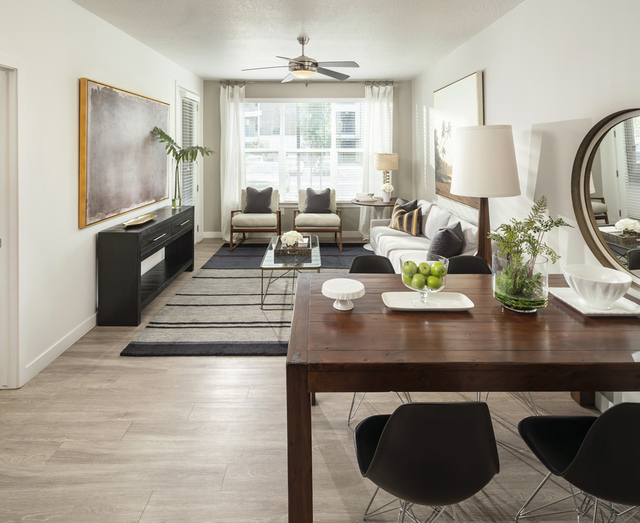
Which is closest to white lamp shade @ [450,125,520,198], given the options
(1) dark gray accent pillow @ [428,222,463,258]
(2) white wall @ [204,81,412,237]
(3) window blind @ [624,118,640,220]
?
(3) window blind @ [624,118,640,220]

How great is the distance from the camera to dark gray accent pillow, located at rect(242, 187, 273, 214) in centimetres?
757

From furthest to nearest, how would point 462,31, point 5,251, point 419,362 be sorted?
point 462,31 → point 5,251 → point 419,362

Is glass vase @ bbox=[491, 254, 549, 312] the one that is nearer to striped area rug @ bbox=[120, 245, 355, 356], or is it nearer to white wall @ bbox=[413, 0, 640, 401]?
white wall @ bbox=[413, 0, 640, 401]

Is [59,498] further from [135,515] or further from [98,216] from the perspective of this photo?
[98,216]

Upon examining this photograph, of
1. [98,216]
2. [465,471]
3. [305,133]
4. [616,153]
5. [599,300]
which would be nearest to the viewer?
[465,471]

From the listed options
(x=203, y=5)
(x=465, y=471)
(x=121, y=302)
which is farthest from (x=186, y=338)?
(x=465, y=471)

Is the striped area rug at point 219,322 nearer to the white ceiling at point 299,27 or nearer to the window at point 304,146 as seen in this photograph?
the white ceiling at point 299,27

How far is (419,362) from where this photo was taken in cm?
158

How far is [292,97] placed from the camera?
7824mm

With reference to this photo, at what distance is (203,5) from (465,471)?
3.73 m

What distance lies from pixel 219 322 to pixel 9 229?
1.74m

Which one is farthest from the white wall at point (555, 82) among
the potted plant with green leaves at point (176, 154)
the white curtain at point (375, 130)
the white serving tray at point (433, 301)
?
the potted plant with green leaves at point (176, 154)

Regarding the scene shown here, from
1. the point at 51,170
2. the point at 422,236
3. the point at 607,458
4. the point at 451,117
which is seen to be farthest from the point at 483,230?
the point at 51,170

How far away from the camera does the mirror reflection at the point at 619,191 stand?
2.52 m
